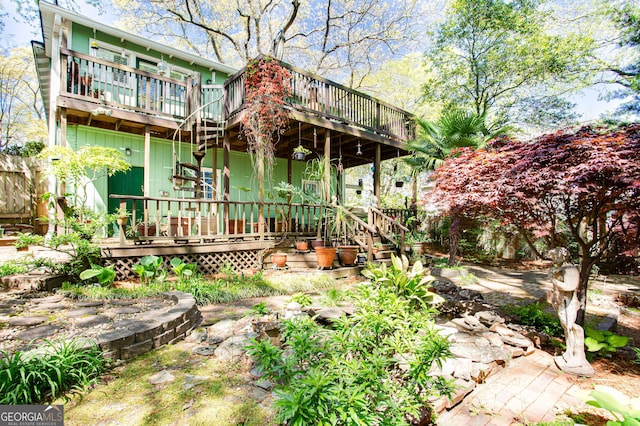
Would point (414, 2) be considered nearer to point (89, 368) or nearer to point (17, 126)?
point (89, 368)

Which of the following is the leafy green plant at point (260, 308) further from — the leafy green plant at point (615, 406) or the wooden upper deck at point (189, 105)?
the wooden upper deck at point (189, 105)

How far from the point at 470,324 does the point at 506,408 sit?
5.28 feet

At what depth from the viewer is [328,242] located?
7328mm

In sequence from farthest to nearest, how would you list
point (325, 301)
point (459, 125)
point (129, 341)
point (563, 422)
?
point (459, 125), point (325, 301), point (129, 341), point (563, 422)

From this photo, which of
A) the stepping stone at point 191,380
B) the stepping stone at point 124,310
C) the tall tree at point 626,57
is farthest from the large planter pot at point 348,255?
the tall tree at point 626,57

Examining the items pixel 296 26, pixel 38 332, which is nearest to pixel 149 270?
pixel 38 332

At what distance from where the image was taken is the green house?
6.71m

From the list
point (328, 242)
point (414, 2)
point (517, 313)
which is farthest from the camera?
point (414, 2)

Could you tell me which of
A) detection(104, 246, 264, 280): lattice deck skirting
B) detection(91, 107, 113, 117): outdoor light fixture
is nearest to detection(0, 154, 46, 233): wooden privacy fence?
detection(91, 107, 113, 117): outdoor light fixture

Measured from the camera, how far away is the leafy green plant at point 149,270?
5.06m

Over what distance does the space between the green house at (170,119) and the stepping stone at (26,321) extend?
2.49 meters

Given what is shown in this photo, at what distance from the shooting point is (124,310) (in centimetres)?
371

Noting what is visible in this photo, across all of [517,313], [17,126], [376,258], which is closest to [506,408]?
[517,313]

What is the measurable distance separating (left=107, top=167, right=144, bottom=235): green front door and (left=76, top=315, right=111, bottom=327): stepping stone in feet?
17.9
